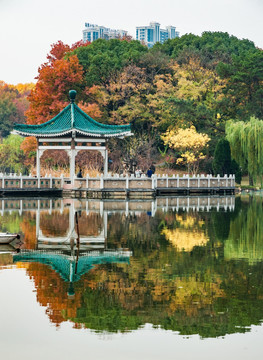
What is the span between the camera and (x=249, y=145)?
4709cm

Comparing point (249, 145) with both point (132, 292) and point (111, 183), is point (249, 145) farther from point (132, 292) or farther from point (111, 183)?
point (132, 292)

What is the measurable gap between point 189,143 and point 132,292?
40801mm

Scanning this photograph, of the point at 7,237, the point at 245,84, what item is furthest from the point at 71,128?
the point at 7,237

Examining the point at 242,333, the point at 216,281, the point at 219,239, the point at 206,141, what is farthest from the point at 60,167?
the point at 242,333

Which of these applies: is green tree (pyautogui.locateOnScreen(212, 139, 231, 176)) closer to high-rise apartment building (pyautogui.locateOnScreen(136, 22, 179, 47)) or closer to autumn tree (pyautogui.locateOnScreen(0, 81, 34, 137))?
autumn tree (pyautogui.locateOnScreen(0, 81, 34, 137))

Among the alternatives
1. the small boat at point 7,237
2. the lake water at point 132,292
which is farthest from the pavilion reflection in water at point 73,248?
the small boat at point 7,237

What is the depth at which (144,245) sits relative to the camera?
1880cm

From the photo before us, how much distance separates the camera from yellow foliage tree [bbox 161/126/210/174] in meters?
52.6

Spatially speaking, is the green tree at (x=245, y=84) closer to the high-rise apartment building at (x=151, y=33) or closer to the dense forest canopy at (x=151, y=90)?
the dense forest canopy at (x=151, y=90)

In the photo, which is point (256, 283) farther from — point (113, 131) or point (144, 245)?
point (113, 131)

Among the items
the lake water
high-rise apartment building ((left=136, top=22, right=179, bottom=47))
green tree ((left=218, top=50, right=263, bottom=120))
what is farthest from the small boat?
high-rise apartment building ((left=136, top=22, right=179, bottom=47))

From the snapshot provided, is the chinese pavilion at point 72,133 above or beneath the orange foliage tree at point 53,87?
beneath

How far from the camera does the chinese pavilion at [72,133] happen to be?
41.4 m

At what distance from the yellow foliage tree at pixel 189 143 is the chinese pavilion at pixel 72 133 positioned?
408 inches
